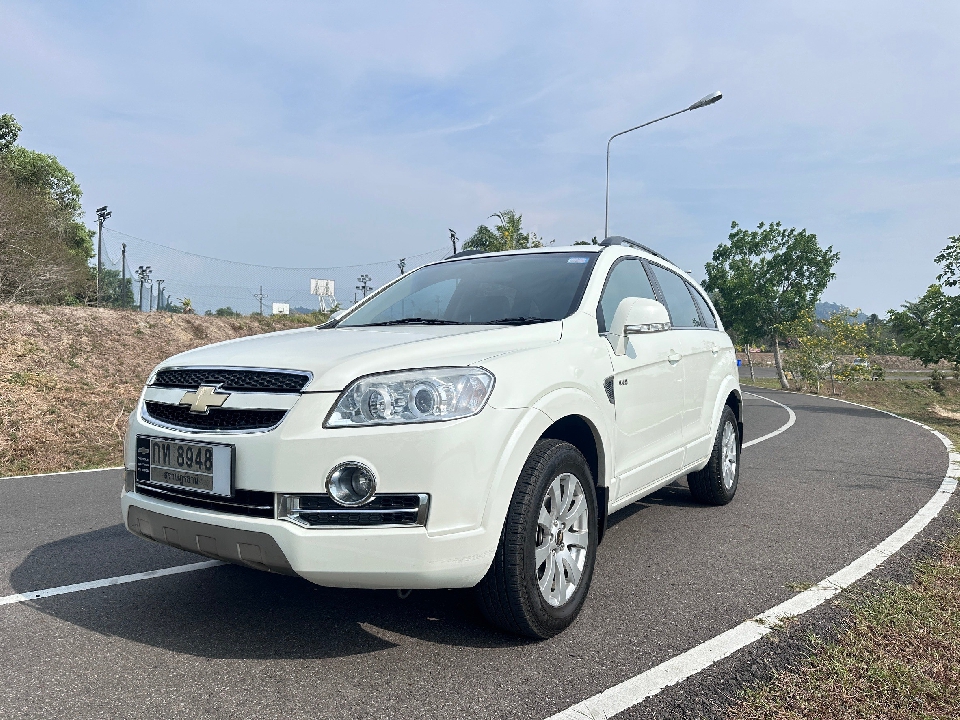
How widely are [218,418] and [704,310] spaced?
431 centimetres

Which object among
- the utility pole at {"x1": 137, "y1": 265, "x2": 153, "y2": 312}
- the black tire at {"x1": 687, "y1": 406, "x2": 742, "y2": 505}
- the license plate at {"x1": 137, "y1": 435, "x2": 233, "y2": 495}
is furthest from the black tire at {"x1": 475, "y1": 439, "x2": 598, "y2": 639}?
the utility pole at {"x1": 137, "y1": 265, "x2": 153, "y2": 312}

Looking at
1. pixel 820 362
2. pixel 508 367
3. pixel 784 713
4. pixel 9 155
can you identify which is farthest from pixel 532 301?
pixel 9 155

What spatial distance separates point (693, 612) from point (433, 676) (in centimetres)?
139

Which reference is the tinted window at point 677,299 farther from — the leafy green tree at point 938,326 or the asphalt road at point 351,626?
the leafy green tree at point 938,326

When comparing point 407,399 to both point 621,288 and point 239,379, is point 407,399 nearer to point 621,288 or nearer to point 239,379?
point 239,379

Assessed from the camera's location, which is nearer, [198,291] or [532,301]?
[532,301]

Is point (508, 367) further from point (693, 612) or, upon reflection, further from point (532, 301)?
point (693, 612)

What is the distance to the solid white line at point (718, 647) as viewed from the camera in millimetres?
2555

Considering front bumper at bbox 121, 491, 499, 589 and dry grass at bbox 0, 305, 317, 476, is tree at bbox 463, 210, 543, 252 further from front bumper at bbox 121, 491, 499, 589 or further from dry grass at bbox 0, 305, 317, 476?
front bumper at bbox 121, 491, 499, 589

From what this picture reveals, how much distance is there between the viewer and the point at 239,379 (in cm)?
297

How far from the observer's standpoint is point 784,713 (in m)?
2.47

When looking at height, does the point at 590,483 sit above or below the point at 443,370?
below

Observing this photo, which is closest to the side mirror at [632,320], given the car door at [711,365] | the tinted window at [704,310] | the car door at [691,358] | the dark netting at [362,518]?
the car door at [691,358]

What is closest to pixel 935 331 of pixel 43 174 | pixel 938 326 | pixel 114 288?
pixel 938 326
